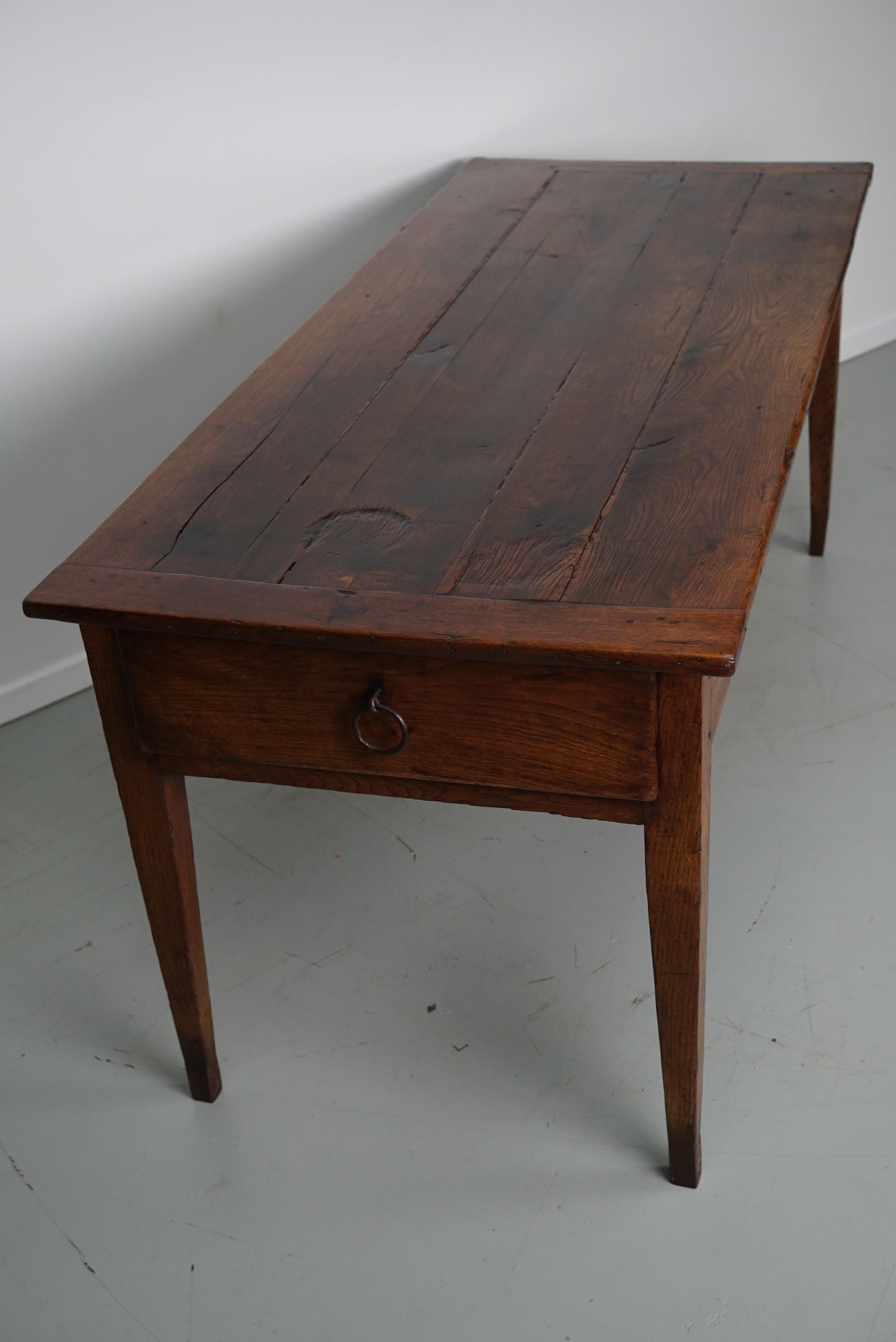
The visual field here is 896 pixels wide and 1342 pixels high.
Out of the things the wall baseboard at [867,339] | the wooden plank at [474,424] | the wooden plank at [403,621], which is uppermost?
the wooden plank at [403,621]

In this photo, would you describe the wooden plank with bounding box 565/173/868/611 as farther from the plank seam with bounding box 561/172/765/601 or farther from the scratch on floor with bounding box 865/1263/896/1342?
the scratch on floor with bounding box 865/1263/896/1342

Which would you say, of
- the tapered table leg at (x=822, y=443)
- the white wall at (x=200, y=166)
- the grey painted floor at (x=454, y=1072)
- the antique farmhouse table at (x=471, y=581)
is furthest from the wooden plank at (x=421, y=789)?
the tapered table leg at (x=822, y=443)

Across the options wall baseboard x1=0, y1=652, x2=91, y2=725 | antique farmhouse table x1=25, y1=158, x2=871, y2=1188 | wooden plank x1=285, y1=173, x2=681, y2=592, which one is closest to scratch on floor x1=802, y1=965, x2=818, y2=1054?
antique farmhouse table x1=25, y1=158, x2=871, y2=1188

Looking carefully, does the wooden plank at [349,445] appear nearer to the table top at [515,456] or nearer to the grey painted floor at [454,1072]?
the table top at [515,456]

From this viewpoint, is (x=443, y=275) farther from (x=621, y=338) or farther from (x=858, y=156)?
(x=858, y=156)

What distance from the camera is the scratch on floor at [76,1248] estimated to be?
1322mm

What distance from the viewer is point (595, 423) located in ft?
4.83

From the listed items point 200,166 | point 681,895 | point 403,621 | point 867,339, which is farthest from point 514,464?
point 867,339

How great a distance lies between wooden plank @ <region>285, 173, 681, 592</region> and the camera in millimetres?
1260

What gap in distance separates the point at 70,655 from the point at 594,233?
1.16 metres

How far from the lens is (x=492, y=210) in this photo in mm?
2203

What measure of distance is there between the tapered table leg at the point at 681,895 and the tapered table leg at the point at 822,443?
1.33 metres

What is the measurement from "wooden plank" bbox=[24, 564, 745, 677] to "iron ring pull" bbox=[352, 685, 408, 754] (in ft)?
0.22

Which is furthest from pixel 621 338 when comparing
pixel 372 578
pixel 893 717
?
pixel 893 717
